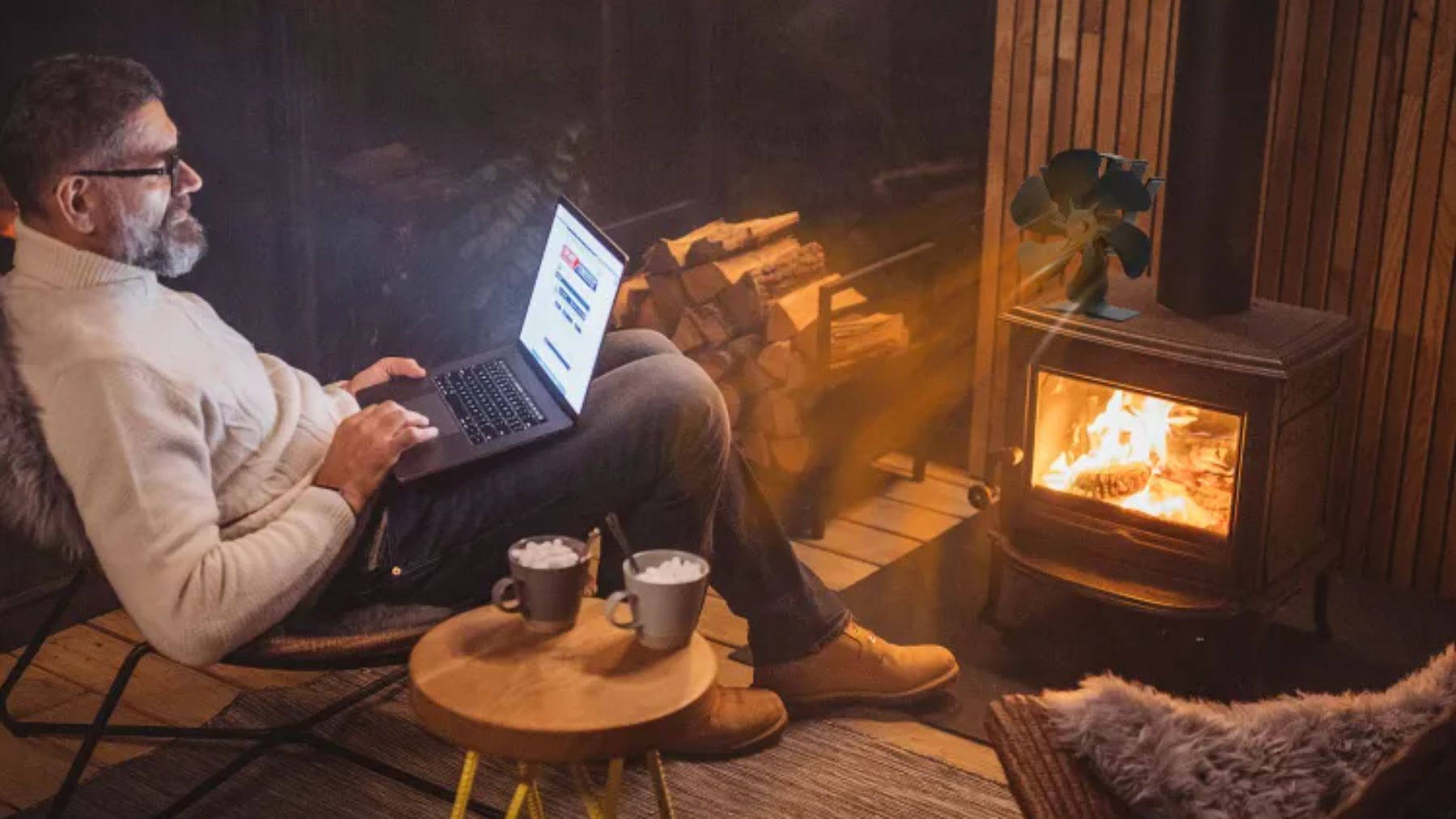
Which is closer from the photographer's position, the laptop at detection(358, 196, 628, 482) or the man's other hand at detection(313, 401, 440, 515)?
the man's other hand at detection(313, 401, 440, 515)

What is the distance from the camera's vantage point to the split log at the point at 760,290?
12.9 ft

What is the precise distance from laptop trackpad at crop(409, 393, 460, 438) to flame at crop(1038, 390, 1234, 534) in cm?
121

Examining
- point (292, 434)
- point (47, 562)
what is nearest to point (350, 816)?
point (292, 434)

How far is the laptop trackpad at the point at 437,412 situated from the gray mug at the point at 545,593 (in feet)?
2.04

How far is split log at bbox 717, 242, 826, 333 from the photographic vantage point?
3.94 metres

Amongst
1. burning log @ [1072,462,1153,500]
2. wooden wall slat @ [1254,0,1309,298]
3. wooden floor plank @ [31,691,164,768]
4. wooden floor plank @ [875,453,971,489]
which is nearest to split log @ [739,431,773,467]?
wooden floor plank @ [875,453,971,489]

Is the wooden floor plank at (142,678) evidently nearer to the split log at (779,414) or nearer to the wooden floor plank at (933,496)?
the split log at (779,414)

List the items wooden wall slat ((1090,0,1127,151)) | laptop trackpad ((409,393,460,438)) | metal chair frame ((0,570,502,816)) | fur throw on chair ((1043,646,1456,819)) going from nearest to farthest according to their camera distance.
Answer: fur throw on chair ((1043,646,1456,819)), metal chair frame ((0,570,502,816)), laptop trackpad ((409,393,460,438)), wooden wall slat ((1090,0,1127,151))

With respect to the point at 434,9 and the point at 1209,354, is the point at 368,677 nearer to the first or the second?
the point at 434,9

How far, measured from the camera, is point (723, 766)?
3.00m

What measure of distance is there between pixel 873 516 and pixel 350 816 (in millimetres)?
1684

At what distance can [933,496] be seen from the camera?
168 inches

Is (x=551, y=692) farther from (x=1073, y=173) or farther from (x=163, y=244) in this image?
(x=1073, y=173)

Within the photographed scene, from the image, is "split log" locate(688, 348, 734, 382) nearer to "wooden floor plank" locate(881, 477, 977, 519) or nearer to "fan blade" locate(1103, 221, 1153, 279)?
"wooden floor plank" locate(881, 477, 977, 519)
